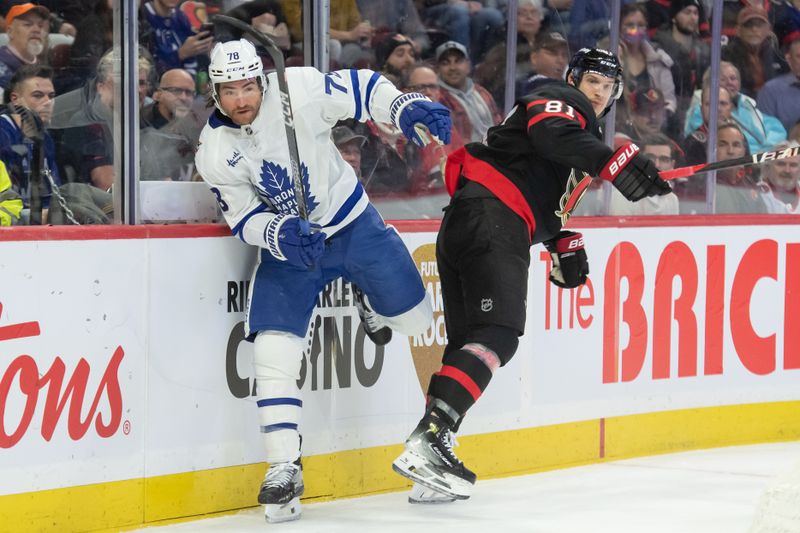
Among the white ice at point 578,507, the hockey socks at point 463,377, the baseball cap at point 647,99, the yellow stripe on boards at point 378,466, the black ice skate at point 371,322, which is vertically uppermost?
the baseball cap at point 647,99

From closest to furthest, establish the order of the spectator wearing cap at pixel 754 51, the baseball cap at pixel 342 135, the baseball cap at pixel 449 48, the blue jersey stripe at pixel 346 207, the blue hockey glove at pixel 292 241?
the blue hockey glove at pixel 292 241
the blue jersey stripe at pixel 346 207
the baseball cap at pixel 342 135
the baseball cap at pixel 449 48
the spectator wearing cap at pixel 754 51

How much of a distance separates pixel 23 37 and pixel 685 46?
278 cm

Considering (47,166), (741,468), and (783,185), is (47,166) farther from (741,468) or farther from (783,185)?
(783,185)

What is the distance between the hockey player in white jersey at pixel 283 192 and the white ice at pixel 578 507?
0.17 m

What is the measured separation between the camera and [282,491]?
11.3 ft

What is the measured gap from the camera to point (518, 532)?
11.2ft

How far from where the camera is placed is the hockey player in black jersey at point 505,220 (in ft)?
11.1

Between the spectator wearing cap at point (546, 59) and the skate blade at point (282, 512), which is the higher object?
the spectator wearing cap at point (546, 59)

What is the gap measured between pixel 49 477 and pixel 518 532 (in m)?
1.12

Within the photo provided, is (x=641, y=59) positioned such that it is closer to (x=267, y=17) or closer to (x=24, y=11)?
(x=267, y=17)

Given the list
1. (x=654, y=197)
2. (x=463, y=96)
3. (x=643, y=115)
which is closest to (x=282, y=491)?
(x=463, y=96)

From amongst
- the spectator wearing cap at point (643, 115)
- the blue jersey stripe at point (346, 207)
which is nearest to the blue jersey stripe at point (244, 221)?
the blue jersey stripe at point (346, 207)

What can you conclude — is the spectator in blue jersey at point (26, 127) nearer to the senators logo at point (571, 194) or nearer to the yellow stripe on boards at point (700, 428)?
the senators logo at point (571, 194)

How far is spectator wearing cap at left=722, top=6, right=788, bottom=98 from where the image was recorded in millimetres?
5527
